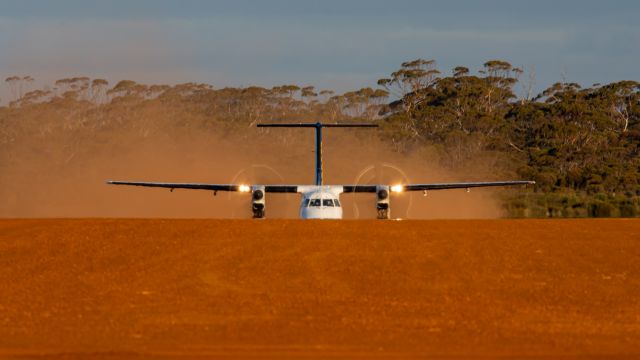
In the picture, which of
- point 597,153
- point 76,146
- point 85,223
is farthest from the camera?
point 76,146

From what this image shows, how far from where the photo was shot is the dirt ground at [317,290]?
15.9m

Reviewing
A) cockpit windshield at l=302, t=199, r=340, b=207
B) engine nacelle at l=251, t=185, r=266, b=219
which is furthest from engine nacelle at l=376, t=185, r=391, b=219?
engine nacelle at l=251, t=185, r=266, b=219

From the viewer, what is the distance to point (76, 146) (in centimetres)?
15175

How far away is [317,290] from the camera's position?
20.1m

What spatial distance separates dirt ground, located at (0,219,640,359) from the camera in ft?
52.3

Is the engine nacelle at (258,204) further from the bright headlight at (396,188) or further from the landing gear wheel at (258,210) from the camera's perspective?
the bright headlight at (396,188)

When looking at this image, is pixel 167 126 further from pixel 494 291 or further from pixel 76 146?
pixel 494 291

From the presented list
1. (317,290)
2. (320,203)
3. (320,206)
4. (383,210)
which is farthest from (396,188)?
(317,290)

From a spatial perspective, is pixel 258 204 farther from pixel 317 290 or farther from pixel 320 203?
pixel 317 290

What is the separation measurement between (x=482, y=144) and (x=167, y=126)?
4893 cm

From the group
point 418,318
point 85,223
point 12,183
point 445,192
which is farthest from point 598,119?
point 418,318

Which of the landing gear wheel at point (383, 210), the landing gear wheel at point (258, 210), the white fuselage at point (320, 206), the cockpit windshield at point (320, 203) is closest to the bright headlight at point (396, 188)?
the landing gear wheel at point (383, 210)

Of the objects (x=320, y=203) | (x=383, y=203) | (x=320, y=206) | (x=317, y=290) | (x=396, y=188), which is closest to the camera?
(x=317, y=290)

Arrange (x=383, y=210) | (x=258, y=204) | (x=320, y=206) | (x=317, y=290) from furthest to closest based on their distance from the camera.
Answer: (x=383, y=210) → (x=258, y=204) → (x=320, y=206) → (x=317, y=290)
